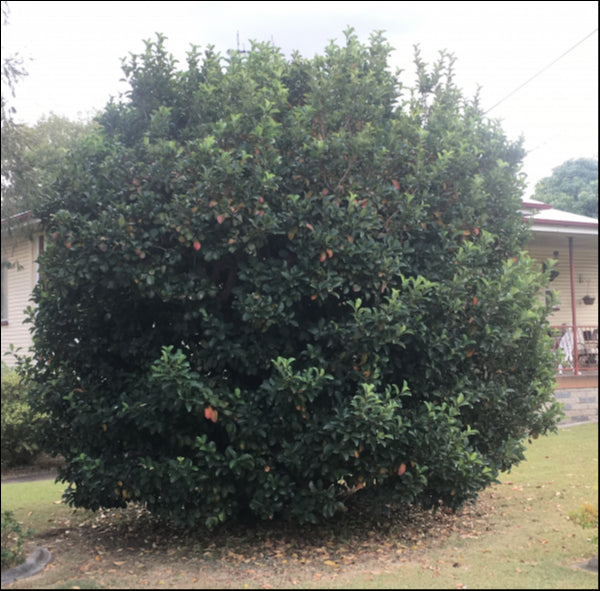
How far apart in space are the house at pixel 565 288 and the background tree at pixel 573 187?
20.9 meters

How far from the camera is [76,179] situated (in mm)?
6672

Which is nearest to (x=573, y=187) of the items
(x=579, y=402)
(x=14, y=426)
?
(x=579, y=402)

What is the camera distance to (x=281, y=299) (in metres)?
6.20

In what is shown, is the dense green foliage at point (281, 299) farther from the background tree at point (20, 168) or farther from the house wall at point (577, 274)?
the house wall at point (577, 274)

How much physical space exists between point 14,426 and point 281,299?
Answer: 27.7 feet

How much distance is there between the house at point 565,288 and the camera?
1559 cm

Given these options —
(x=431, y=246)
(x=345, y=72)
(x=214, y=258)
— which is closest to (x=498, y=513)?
(x=431, y=246)

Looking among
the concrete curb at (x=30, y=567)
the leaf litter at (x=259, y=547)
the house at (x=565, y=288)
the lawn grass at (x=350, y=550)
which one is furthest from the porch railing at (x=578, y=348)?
the concrete curb at (x=30, y=567)

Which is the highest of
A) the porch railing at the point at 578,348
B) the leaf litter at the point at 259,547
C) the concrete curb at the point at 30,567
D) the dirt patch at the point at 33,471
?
the porch railing at the point at 578,348

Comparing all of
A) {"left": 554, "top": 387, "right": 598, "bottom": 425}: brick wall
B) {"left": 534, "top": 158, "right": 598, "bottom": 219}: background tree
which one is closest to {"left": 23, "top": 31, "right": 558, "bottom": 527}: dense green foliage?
{"left": 554, "top": 387, "right": 598, "bottom": 425}: brick wall

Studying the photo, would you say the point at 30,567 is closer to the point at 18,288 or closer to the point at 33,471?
the point at 33,471

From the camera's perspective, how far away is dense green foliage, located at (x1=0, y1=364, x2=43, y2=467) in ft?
41.5

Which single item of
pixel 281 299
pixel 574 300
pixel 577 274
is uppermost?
pixel 577 274

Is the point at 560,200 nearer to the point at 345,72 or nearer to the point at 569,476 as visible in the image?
the point at 569,476
